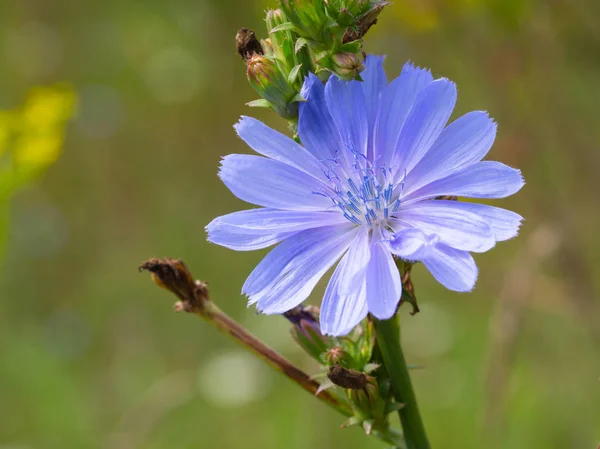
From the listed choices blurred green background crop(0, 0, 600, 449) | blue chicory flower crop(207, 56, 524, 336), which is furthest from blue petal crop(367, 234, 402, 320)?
blurred green background crop(0, 0, 600, 449)

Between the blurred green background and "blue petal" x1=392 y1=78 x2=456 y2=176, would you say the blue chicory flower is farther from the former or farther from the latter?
the blurred green background

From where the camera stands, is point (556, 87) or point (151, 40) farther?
point (151, 40)

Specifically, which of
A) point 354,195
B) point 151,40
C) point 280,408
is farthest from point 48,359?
point 354,195

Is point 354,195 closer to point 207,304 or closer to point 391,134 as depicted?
point 391,134

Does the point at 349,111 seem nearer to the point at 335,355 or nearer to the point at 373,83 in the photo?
the point at 373,83

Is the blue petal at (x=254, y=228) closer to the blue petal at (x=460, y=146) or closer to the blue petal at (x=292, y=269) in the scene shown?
the blue petal at (x=292, y=269)

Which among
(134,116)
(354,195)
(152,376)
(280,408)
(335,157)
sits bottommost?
(280,408)
